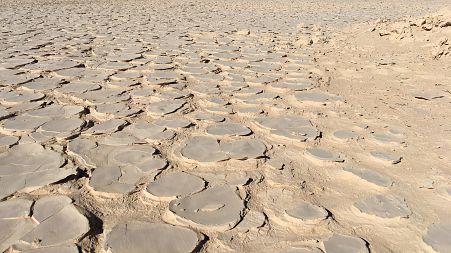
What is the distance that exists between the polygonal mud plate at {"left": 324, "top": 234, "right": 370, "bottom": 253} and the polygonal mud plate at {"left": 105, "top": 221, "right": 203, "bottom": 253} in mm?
339

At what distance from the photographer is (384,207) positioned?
117 centimetres

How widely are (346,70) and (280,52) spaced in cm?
84

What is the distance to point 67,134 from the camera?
1684 mm

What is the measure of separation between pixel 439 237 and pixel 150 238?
774 millimetres

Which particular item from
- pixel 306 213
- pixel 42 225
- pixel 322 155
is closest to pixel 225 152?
pixel 322 155

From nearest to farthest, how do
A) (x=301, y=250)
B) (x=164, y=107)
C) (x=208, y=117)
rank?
(x=301, y=250), (x=208, y=117), (x=164, y=107)

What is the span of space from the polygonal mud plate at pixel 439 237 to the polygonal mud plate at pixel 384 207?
8 centimetres

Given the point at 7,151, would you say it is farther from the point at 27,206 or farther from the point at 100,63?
the point at 100,63

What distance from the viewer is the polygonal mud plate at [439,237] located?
1000 millimetres

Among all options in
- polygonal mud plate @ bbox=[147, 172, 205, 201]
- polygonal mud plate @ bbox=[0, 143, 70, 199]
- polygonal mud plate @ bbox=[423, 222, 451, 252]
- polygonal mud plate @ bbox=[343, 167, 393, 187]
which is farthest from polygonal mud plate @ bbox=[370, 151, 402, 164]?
polygonal mud plate @ bbox=[0, 143, 70, 199]

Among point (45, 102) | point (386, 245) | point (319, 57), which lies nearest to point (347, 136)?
point (386, 245)

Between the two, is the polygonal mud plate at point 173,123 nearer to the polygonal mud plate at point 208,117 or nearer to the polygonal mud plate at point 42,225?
the polygonal mud plate at point 208,117

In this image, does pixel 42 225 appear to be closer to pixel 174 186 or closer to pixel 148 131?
pixel 174 186

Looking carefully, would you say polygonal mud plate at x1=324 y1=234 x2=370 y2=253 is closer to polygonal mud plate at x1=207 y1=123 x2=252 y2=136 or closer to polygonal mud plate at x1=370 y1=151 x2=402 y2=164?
polygonal mud plate at x1=370 y1=151 x2=402 y2=164
